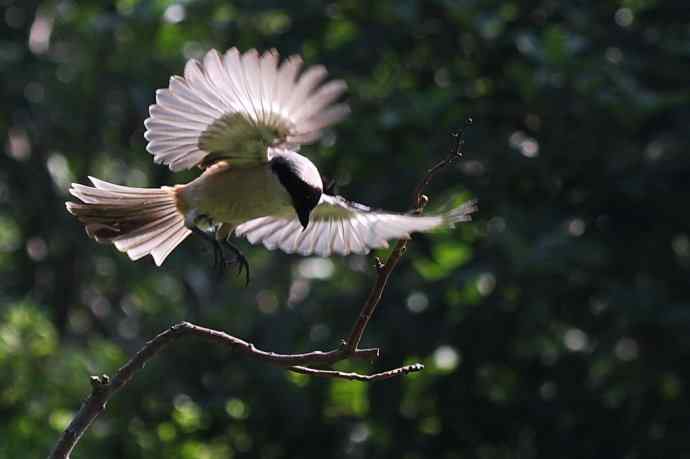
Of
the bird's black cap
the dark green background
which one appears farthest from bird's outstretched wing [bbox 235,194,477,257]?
the dark green background

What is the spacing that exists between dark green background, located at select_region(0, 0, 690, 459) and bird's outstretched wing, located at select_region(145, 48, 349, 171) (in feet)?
4.61

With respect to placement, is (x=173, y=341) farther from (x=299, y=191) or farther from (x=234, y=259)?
(x=234, y=259)

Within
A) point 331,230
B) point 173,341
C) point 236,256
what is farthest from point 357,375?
point 236,256

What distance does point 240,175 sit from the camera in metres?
3.38

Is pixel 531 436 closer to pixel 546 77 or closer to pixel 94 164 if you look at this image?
pixel 546 77

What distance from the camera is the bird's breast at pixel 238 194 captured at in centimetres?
326

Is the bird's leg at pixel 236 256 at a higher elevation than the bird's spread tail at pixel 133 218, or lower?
lower

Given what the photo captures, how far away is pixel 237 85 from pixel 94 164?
3882 mm

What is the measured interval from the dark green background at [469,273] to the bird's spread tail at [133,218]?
1.32m

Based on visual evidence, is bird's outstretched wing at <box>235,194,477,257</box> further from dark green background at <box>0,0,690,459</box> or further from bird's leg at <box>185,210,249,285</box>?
dark green background at <box>0,0,690,459</box>

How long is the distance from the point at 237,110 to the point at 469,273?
1.67 metres

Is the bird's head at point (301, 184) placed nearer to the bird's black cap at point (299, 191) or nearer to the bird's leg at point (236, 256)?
the bird's black cap at point (299, 191)

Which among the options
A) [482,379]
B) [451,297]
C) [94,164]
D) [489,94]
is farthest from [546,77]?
[94,164]

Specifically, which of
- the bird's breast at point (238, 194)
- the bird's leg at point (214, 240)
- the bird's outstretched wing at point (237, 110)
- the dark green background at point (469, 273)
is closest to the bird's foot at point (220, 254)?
the bird's leg at point (214, 240)
